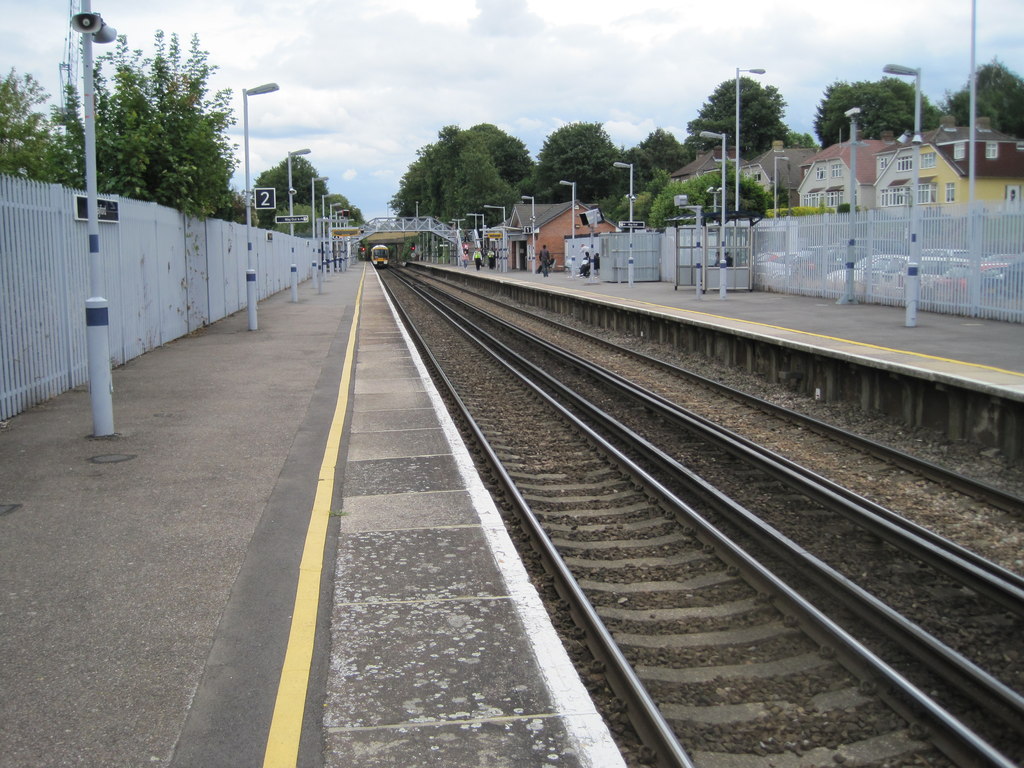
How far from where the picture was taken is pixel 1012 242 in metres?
17.9

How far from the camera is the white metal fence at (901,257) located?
59.7 ft

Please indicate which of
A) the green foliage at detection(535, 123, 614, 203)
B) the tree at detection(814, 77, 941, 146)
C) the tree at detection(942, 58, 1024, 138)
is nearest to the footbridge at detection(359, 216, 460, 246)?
the green foliage at detection(535, 123, 614, 203)

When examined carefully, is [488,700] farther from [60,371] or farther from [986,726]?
[60,371]

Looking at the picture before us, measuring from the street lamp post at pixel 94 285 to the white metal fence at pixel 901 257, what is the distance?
51.2 feet

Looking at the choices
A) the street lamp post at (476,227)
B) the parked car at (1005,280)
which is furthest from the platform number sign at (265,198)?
the street lamp post at (476,227)

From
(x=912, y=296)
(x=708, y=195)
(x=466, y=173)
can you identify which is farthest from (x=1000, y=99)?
(x=912, y=296)

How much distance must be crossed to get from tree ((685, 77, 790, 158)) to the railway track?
388 feet

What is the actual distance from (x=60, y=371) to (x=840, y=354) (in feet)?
32.8

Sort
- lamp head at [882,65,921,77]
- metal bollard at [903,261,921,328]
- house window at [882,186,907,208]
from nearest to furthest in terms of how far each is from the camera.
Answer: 1. metal bollard at [903,261,921,328]
2. lamp head at [882,65,921,77]
3. house window at [882,186,907,208]

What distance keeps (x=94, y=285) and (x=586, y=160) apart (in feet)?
373

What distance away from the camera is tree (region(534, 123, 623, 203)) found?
11875 centimetres

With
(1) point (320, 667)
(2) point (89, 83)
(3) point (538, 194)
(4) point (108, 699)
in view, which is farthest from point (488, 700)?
(3) point (538, 194)

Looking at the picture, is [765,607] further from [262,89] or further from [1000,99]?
[1000,99]

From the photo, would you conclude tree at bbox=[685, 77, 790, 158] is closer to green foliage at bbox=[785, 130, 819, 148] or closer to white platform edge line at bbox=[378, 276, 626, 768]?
green foliage at bbox=[785, 130, 819, 148]
